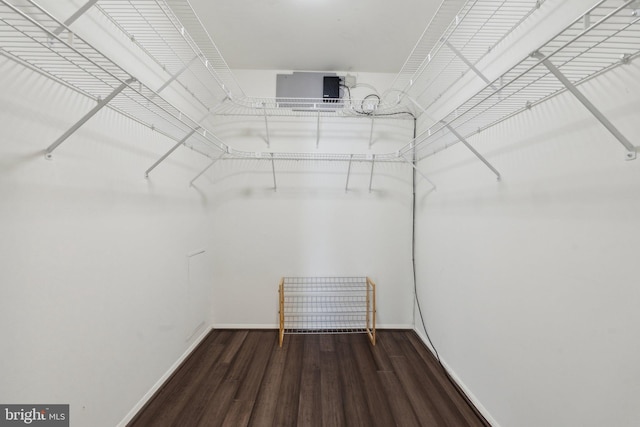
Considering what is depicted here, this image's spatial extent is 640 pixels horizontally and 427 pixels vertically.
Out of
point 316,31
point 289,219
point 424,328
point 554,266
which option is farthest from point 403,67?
point 424,328

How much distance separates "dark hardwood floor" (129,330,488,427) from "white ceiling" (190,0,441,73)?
2575 mm

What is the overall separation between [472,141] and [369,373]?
1.75 meters

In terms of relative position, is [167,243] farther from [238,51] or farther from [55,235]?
[238,51]

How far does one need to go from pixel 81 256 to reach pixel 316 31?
6.80 feet

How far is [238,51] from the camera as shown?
2.13 m

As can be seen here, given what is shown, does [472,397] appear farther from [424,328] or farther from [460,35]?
[460,35]

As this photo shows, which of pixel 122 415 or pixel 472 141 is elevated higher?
pixel 472 141

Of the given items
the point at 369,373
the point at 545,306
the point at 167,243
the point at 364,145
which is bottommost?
the point at 369,373

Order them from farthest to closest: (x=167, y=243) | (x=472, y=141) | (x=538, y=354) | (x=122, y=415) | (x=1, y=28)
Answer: (x=167, y=243) → (x=472, y=141) → (x=122, y=415) → (x=538, y=354) → (x=1, y=28)

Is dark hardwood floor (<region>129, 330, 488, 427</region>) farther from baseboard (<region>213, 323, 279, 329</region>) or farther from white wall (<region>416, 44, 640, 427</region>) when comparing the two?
white wall (<region>416, 44, 640, 427</region>)

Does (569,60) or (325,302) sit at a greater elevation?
(569,60)

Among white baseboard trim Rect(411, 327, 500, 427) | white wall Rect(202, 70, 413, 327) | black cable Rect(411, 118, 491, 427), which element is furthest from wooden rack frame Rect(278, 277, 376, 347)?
white baseboard trim Rect(411, 327, 500, 427)

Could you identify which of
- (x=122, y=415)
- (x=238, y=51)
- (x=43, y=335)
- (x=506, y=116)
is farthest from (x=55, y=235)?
(x=506, y=116)

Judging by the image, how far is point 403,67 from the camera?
1.68 meters
